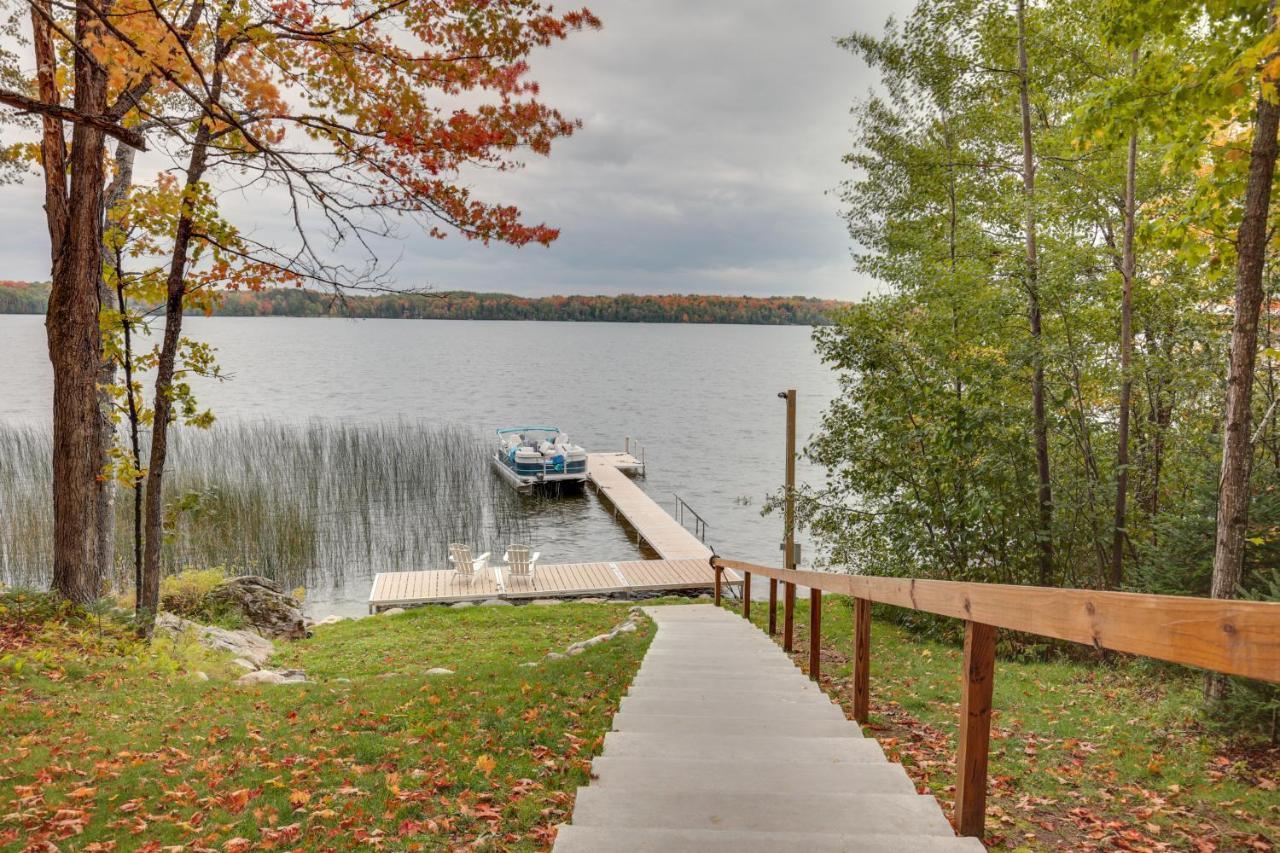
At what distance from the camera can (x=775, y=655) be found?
5.77 m

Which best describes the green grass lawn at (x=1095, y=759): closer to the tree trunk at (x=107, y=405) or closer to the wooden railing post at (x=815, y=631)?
the wooden railing post at (x=815, y=631)

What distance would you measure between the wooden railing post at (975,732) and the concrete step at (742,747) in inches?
25.4

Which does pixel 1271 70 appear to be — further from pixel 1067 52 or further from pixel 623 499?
pixel 623 499

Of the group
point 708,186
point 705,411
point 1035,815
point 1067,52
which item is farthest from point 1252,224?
point 708,186

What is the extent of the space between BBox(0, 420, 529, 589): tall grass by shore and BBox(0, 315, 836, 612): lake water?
1.04 m

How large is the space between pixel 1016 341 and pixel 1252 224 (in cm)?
463

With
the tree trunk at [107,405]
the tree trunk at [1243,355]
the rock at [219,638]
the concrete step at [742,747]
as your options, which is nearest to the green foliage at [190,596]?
the rock at [219,638]

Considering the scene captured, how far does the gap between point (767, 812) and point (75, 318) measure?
6920 mm

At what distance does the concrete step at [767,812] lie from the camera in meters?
2.16

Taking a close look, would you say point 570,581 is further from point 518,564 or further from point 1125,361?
point 1125,361

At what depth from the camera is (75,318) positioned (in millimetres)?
6293

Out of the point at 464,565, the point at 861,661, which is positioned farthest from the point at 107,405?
the point at 464,565

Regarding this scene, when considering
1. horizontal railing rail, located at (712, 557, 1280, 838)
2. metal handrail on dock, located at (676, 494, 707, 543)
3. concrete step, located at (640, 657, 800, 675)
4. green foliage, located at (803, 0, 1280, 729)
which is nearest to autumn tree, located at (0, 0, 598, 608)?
concrete step, located at (640, 657, 800, 675)

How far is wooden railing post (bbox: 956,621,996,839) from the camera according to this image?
213 cm
